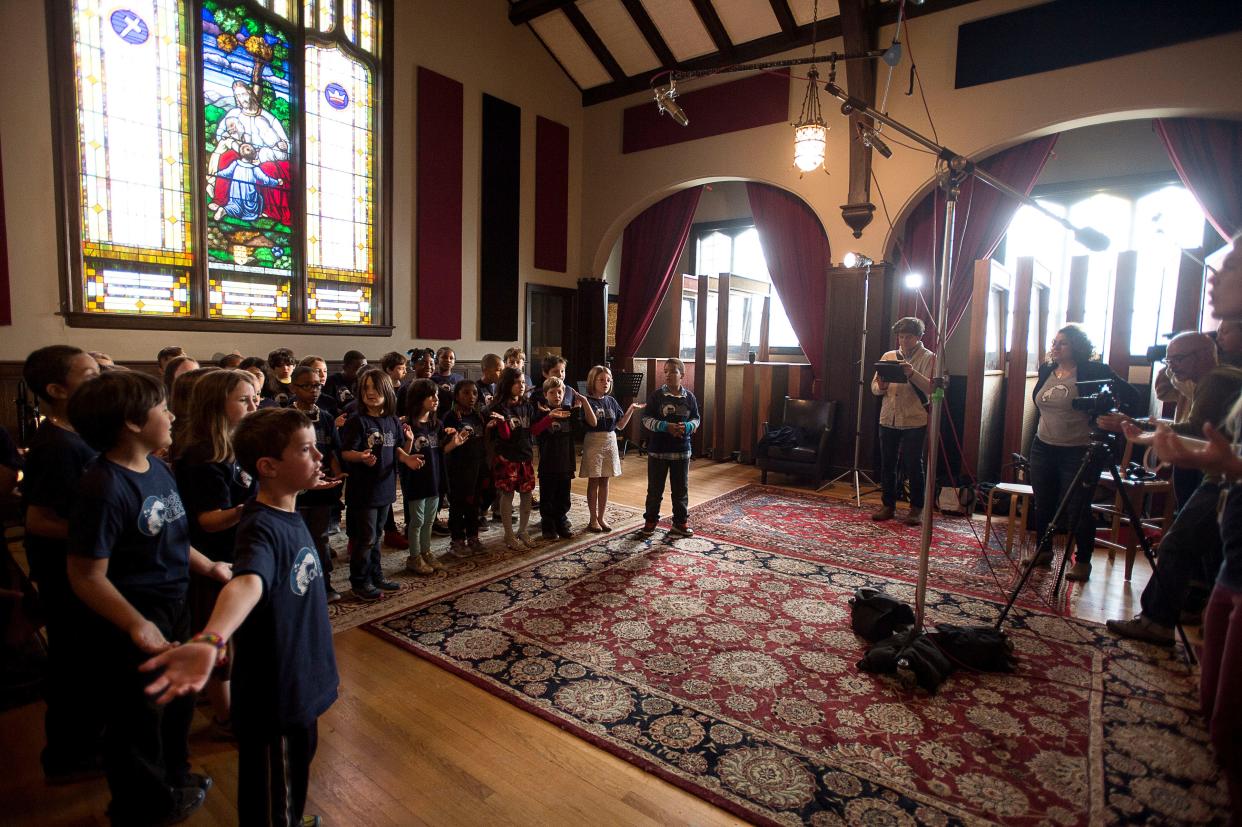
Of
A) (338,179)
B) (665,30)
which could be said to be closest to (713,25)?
(665,30)

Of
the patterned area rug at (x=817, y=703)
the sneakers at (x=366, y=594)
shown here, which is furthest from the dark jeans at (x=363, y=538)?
the patterned area rug at (x=817, y=703)

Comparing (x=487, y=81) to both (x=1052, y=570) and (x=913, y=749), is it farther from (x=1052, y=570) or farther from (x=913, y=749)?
(x=913, y=749)

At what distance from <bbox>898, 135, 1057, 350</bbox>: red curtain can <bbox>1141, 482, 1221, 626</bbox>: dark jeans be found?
140 inches

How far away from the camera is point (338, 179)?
6605 mm

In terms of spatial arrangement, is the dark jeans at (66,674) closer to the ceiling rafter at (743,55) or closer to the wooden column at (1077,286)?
the ceiling rafter at (743,55)

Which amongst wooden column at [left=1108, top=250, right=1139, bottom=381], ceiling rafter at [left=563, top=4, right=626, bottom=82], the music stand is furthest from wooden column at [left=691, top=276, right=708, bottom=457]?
wooden column at [left=1108, top=250, right=1139, bottom=381]

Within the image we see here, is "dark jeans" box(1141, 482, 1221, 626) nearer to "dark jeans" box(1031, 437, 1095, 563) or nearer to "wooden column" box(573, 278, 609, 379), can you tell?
"dark jeans" box(1031, 437, 1095, 563)

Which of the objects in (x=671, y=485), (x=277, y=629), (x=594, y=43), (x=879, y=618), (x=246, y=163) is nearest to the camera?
(x=277, y=629)

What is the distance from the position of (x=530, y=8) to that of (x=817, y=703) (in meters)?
7.99

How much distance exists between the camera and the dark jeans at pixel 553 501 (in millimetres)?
4309

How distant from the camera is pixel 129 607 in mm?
1459

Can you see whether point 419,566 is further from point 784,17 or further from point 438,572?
point 784,17

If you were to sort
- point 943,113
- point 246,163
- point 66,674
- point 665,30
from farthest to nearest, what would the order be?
point 665,30 < point 943,113 < point 246,163 < point 66,674

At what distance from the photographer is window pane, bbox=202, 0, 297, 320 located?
570cm
